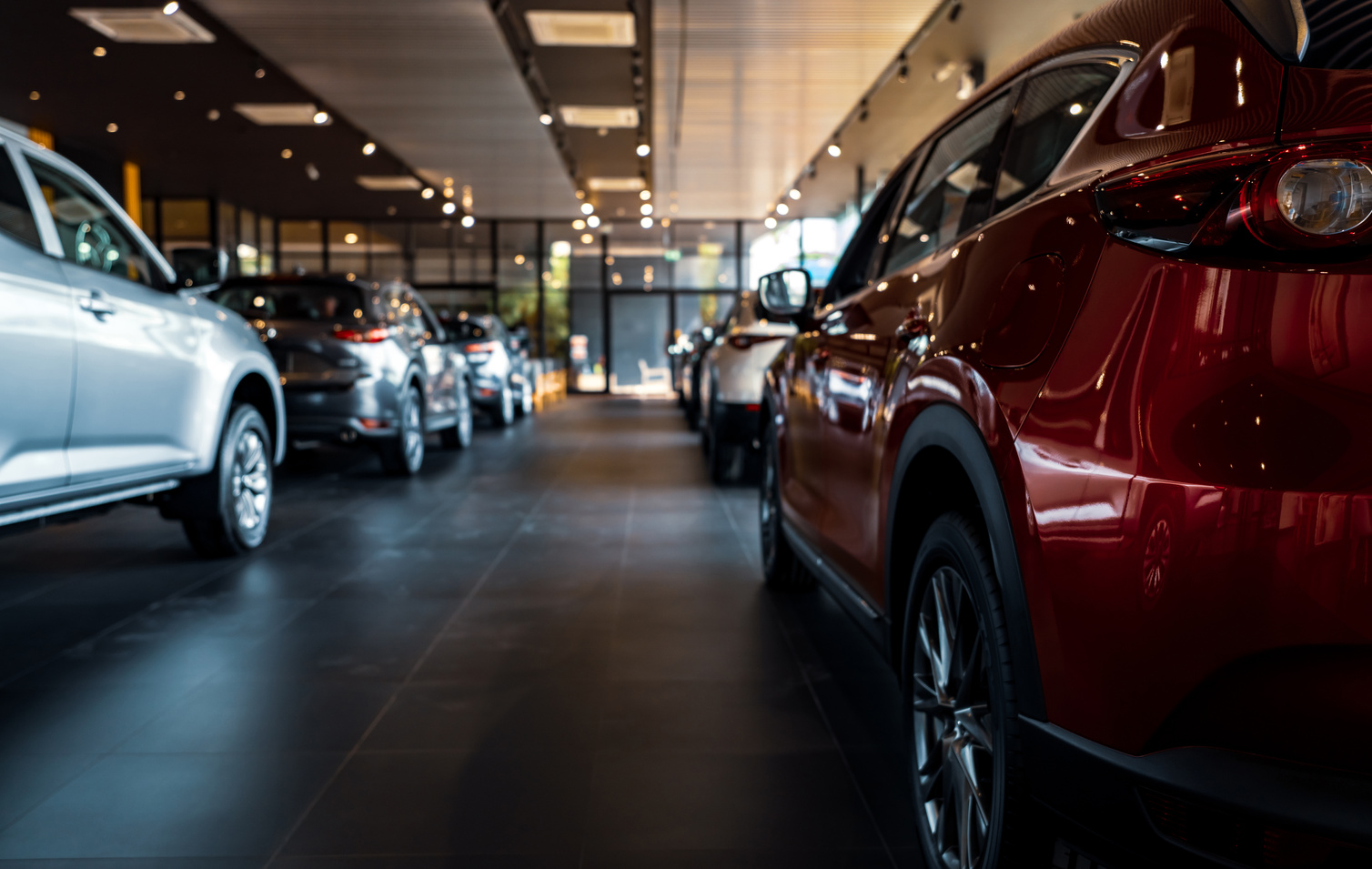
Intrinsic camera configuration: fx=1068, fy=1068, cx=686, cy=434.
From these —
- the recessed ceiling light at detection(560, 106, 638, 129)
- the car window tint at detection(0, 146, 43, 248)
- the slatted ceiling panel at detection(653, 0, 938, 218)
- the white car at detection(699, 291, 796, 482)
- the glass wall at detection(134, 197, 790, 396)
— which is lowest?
the white car at detection(699, 291, 796, 482)

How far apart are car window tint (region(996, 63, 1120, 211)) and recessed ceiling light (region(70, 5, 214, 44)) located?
35.4 feet

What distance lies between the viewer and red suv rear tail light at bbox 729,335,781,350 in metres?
8.10

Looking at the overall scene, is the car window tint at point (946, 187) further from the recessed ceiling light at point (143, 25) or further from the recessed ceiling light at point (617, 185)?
the recessed ceiling light at point (617, 185)

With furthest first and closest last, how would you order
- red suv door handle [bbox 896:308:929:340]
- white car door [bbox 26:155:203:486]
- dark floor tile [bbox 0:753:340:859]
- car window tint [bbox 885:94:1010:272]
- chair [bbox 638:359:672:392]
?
chair [bbox 638:359:672:392] < white car door [bbox 26:155:203:486] < car window tint [bbox 885:94:1010:272] < dark floor tile [bbox 0:753:340:859] < red suv door handle [bbox 896:308:929:340]

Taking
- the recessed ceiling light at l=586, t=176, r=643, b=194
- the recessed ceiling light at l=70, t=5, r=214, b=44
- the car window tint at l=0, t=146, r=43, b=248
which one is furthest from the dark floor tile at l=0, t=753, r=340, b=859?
the recessed ceiling light at l=586, t=176, r=643, b=194

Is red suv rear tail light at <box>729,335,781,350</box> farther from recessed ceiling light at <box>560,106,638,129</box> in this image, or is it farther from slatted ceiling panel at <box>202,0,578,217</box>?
recessed ceiling light at <box>560,106,638,129</box>

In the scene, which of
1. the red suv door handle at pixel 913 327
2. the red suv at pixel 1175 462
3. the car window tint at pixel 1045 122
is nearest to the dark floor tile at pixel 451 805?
the red suv at pixel 1175 462

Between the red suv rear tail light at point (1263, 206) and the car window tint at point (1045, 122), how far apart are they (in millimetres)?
485

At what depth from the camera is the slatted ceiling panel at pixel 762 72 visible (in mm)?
10578

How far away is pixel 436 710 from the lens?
10.7ft

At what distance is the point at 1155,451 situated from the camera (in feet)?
4.46

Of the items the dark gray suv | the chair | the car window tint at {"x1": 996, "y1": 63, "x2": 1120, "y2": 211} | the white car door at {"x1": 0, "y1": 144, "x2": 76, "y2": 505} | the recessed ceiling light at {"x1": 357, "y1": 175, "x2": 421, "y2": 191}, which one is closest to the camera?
the car window tint at {"x1": 996, "y1": 63, "x2": 1120, "y2": 211}

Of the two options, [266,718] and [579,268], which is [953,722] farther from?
[579,268]

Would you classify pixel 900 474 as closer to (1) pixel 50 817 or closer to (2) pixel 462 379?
(1) pixel 50 817
